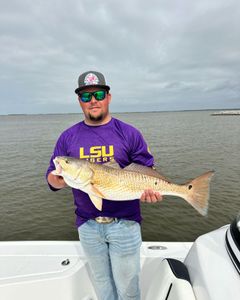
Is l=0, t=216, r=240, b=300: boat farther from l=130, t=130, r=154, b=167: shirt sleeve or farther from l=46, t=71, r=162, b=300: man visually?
l=130, t=130, r=154, b=167: shirt sleeve

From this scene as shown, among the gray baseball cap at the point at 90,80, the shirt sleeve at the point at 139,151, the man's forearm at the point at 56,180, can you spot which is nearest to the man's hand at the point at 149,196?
the shirt sleeve at the point at 139,151

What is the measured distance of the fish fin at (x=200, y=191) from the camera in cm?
301

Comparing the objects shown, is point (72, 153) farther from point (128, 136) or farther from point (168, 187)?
point (168, 187)

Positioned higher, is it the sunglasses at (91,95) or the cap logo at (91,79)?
the cap logo at (91,79)

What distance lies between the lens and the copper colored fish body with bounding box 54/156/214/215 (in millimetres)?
A: 2984

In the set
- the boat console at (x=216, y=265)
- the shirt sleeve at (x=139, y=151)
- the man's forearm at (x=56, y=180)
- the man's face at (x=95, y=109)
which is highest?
the man's face at (x=95, y=109)

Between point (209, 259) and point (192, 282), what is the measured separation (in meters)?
0.26

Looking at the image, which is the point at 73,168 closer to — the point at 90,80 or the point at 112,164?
the point at 112,164

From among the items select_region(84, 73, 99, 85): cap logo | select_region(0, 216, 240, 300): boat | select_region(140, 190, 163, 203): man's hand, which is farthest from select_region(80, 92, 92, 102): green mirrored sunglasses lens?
select_region(0, 216, 240, 300): boat

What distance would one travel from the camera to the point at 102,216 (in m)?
3.15

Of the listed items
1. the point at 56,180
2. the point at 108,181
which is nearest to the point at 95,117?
the point at 108,181

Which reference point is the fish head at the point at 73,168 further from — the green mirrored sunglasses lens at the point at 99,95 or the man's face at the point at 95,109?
the green mirrored sunglasses lens at the point at 99,95

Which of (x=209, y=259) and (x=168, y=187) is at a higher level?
(x=168, y=187)

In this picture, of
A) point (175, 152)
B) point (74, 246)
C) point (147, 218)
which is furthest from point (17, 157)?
point (74, 246)
